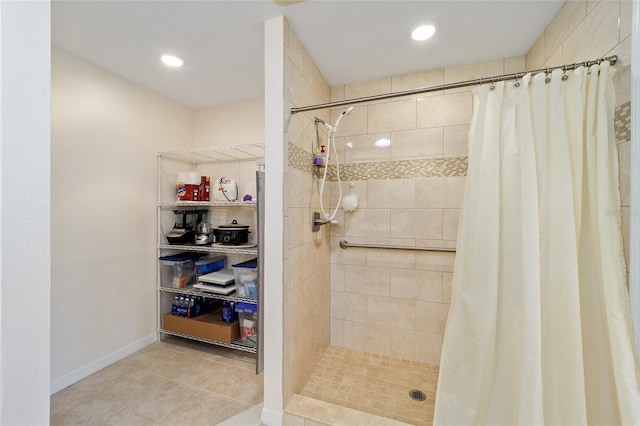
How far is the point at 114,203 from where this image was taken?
1.98 meters

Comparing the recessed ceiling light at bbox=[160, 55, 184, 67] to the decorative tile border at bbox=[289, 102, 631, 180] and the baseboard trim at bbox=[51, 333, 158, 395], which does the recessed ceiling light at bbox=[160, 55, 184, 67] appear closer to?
the decorative tile border at bbox=[289, 102, 631, 180]

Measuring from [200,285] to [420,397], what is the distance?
1.82 m

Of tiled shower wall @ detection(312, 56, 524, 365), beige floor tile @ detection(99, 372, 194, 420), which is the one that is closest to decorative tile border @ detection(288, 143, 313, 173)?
tiled shower wall @ detection(312, 56, 524, 365)

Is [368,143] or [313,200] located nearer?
[313,200]

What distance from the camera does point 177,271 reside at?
231cm

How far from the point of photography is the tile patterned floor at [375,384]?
4.77 feet

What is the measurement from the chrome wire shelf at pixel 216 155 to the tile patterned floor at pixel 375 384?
1.77 meters

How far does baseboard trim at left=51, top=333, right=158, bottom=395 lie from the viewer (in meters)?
1.66

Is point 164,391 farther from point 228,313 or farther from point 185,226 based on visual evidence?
point 185,226

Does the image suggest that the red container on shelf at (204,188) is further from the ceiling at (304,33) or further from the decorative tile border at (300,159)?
the decorative tile border at (300,159)

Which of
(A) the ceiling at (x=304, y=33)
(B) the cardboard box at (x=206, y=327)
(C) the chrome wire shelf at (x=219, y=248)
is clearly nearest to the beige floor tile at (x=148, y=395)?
(B) the cardboard box at (x=206, y=327)

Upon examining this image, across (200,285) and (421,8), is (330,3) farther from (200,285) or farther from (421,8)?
(200,285)

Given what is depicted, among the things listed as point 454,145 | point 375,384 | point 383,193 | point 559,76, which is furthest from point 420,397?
point 559,76

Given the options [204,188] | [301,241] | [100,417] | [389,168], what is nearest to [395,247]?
[389,168]
